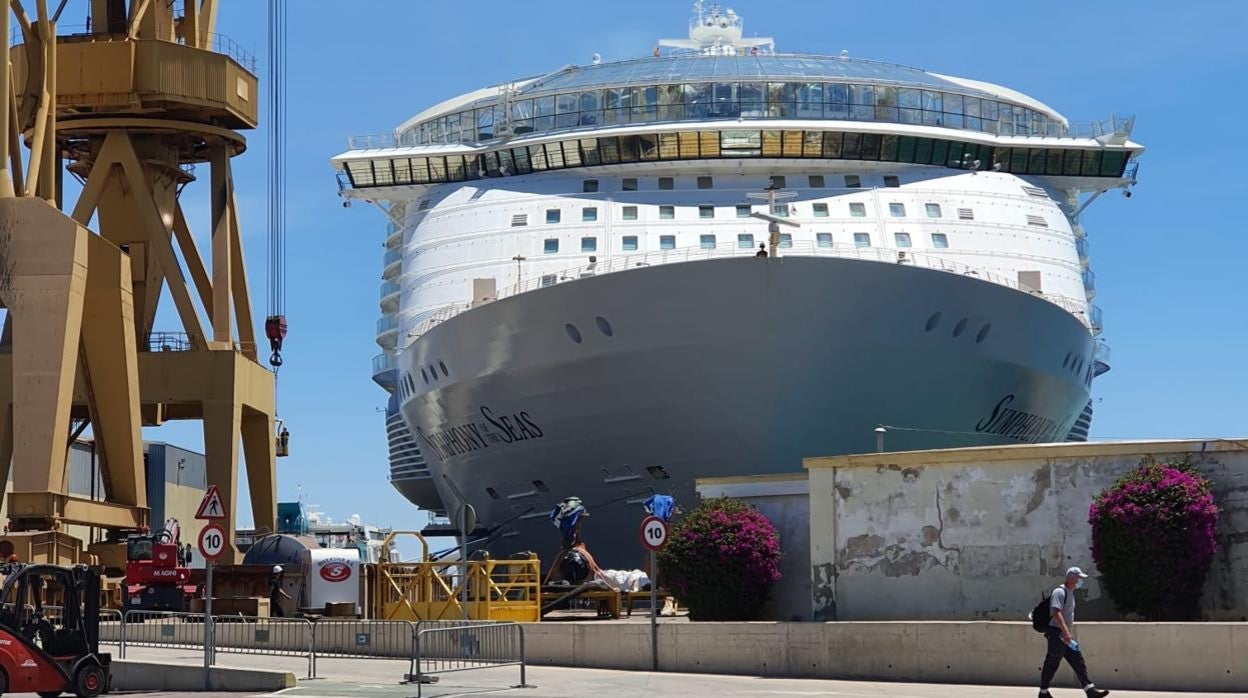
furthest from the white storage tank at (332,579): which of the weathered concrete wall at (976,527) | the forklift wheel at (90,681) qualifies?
the forklift wheel at (90,681)

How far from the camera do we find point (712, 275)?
29.2 m

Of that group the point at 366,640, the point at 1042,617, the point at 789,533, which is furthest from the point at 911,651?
Result: the point at 366,640

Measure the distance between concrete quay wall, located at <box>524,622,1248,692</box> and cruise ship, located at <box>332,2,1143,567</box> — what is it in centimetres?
717

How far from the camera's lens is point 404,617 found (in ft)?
77.8

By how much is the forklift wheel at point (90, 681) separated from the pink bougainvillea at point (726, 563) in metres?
6.91

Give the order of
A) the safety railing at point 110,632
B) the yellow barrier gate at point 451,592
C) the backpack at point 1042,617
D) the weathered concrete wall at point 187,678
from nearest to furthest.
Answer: the backpack at point 1042,617
the weathered concrete wall at point 187,678
the safety railing at point 110,632
the yellow barrier gate at point 451,592

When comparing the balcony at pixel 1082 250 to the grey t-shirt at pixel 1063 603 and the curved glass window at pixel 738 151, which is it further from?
the grey t-shirt at pixel 1063 603

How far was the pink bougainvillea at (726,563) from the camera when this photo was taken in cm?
2052

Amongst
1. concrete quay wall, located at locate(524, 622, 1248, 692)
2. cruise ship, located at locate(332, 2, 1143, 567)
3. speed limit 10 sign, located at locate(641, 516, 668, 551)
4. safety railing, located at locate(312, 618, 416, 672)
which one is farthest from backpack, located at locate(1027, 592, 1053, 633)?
cruise ship, located at locate(332, 2, 1143, 567)

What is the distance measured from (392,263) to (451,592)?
22.3 metres

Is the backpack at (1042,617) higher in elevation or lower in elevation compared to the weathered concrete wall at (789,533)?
lower

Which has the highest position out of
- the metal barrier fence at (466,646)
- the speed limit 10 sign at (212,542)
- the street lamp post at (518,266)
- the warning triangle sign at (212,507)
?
the street lamp post at (518,266)

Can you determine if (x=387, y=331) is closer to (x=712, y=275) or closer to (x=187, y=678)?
(x=712, y=275)

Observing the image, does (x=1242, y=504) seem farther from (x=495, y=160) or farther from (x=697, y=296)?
(x=495, y=160)
